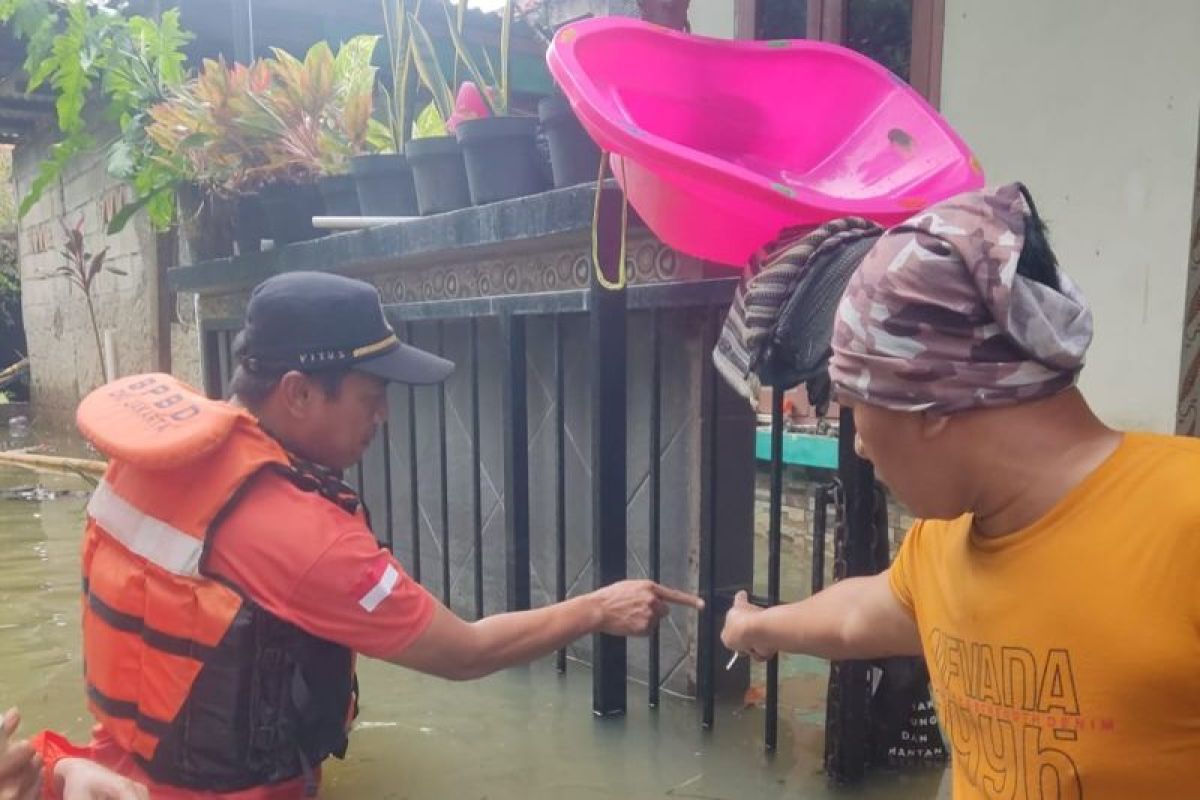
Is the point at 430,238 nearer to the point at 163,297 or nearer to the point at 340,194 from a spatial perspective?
the point at 340,194

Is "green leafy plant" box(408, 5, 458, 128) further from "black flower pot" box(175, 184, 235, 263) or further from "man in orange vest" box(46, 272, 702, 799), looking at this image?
"man in orange vest" box(46, 272, 702, 799)

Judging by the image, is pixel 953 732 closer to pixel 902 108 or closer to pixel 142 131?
pixel 902 108

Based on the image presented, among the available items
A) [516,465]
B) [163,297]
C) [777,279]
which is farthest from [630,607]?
[163,297]

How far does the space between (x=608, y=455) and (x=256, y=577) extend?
1070 millimetres

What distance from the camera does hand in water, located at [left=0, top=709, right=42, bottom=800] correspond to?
156 centimetres

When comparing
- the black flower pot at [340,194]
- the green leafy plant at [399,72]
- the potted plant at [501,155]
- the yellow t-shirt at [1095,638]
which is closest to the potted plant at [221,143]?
the black flower pot at [340,194]

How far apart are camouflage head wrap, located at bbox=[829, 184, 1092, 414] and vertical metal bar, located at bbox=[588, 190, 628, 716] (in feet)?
4.83

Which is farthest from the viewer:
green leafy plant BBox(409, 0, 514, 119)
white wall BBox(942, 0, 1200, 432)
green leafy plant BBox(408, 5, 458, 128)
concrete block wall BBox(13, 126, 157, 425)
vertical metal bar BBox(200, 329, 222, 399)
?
concrete block wall BBox(13, 126, 157, 425)

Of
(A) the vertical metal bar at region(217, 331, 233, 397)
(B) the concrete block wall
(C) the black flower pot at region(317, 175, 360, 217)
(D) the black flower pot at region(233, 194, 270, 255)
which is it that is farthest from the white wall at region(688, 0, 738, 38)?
(B) the concrete block wall

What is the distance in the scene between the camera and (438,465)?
3.83 metres

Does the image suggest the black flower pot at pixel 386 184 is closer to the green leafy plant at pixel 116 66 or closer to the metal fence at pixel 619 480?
the metal fence at pixel 619 480

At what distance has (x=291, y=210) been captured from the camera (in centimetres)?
430

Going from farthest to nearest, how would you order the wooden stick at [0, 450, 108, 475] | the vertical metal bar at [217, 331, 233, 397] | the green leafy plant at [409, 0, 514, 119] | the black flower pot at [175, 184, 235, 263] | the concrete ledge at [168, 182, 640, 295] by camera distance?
the wooden stick at [0, 450, 108, 475] → the vertical metal bar at [217, 331, 233, 397] → the black flower pot at [175, 184, 235, 263] → the green leafy plant at [409, 0, 514, 119] → the concrete ledge at [168, 182, 640, 295]

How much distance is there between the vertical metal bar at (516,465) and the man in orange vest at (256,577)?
2.91 feet
